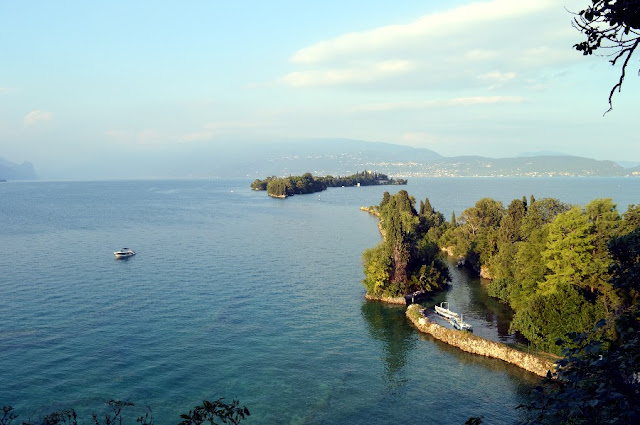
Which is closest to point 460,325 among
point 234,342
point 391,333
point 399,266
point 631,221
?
point 391,333

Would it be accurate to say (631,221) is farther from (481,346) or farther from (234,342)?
(234,342)

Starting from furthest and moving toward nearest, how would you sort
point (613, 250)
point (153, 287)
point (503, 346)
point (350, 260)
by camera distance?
point (350, 260), point (153, 287), point (503, 346), point (613, 250)

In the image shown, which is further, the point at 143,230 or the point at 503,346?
the point at 143,230

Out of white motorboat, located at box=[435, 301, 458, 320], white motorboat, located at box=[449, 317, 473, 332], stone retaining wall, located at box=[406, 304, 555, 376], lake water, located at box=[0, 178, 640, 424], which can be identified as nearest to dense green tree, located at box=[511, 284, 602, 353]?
stone retaining wall, located at box=[406, 304, 555, 376]

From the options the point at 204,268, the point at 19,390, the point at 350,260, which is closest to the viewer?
the point at 19,390

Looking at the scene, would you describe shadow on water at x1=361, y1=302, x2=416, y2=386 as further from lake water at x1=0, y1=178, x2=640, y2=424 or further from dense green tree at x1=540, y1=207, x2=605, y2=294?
dense green tree at x1=540, y1=207, x2=605, y2=294

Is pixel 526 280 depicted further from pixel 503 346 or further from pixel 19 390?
Result: pixel 19 390

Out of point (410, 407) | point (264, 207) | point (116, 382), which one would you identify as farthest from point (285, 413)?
point (264, 207)
